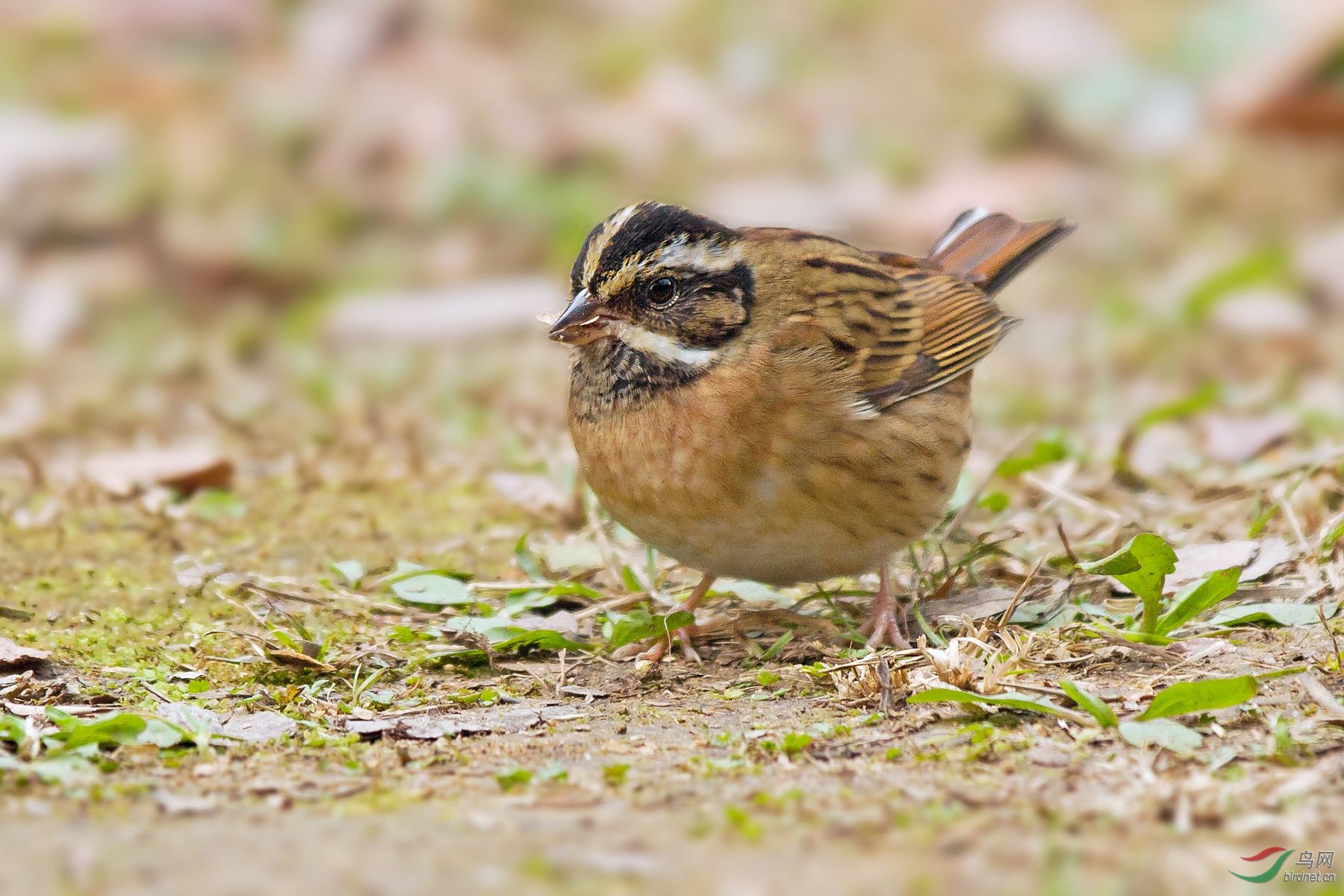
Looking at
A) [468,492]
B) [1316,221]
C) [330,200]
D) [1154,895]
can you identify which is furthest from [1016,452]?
[330,200]

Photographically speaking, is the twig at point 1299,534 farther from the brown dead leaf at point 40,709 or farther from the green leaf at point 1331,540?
the brown dead leaf at point 40,709

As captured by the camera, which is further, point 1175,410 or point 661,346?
point 1175,410

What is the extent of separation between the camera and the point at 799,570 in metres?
5.16

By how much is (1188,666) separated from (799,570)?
1192 millimetres

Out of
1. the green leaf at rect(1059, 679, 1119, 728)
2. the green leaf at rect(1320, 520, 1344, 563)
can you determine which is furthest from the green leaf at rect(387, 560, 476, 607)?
the green leaf at rect(1320, 520, 1344, 563)

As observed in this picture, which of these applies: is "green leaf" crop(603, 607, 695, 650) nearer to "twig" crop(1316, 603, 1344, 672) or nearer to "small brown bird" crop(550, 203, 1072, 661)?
"small brown bird" crop(550, 203, 1072, 661)

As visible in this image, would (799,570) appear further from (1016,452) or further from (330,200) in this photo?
(330,200)

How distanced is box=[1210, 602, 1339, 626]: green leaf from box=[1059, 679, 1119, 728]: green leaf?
0.93 meters

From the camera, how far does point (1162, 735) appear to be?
3.95 m

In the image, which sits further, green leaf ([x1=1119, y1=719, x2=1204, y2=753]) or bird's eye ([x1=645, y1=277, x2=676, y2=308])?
bird's eye ([x1=645, y1=277, x2=676, y2=308])

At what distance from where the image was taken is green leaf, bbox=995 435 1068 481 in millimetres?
6145

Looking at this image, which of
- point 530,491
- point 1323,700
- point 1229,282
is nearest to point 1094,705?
point 1323,700

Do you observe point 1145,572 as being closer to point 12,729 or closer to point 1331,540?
point 1331,540

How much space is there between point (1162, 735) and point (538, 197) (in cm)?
769
